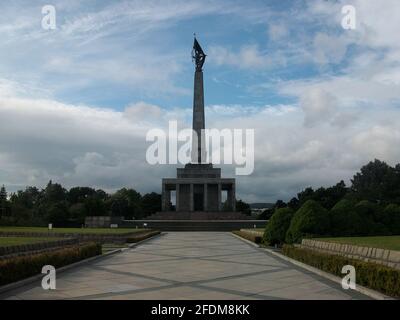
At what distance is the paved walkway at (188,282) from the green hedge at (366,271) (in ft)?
1.34

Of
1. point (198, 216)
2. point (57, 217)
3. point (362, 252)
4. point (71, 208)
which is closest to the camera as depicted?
point (362, 252)

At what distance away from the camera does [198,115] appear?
57.6m

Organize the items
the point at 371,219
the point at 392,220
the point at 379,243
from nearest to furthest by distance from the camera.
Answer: the point at 379,243
the point at 371,219
the point at 392,220

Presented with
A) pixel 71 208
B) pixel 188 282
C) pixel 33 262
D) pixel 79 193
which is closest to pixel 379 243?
pixel 188 282

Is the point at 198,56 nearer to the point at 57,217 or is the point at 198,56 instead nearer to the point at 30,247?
the point at 57,217

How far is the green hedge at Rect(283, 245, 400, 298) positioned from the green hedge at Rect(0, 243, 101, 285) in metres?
6.95

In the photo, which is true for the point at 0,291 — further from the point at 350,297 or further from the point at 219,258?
the point at 219,258

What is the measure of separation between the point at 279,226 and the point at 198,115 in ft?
123

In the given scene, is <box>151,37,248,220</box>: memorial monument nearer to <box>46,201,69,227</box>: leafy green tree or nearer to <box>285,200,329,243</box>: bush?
<box>46,201,69,227</box>: leafy green tree

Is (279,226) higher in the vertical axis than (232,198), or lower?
lower

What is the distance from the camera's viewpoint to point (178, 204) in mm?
59594
